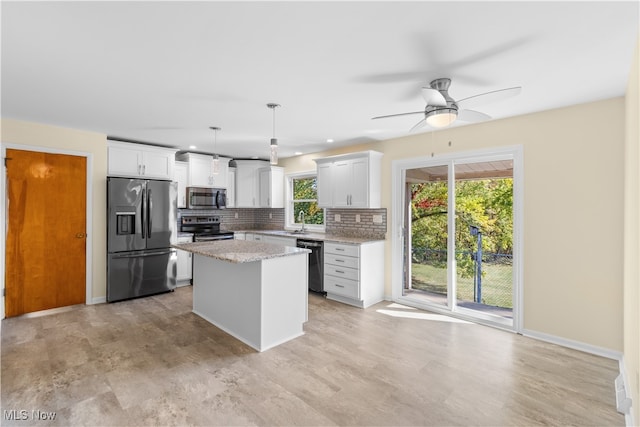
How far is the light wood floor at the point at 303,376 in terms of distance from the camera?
2.05 meters

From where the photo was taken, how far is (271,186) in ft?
20.2

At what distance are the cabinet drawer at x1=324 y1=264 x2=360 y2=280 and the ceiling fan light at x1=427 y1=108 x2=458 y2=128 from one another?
242 cm

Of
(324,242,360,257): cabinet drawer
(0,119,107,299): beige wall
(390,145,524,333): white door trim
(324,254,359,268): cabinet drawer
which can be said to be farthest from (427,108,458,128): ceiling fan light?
(0,119,107,299): beige wall

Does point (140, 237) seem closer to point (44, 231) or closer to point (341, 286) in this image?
point (44, 231)

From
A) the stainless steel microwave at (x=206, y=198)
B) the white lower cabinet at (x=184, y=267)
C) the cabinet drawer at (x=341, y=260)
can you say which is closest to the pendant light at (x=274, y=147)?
the cabinet drawer at (x=341, y=260)

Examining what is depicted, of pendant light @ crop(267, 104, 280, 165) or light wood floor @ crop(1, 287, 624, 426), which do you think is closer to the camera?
light wood floor @ crop(1, 287, 624, 426)

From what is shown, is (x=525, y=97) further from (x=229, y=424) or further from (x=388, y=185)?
(x=229, y=424)

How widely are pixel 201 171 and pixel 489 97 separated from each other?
4.81 meters

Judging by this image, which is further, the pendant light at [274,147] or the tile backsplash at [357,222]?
the tile backsplash at [357,222]

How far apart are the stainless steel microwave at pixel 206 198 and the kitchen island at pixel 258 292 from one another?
223 cm

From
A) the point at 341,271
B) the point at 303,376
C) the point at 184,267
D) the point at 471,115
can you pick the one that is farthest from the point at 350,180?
the point at 184,267

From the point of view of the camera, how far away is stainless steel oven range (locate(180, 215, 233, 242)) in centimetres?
548

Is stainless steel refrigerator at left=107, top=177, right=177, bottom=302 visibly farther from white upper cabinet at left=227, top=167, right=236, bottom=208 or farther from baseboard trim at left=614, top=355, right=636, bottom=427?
baseboard trim at left=614, top=355, right=636, bottom=427

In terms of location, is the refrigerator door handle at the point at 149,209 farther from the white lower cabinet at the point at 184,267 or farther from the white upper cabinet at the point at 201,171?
the white upper cabinet at the point at 201,171
